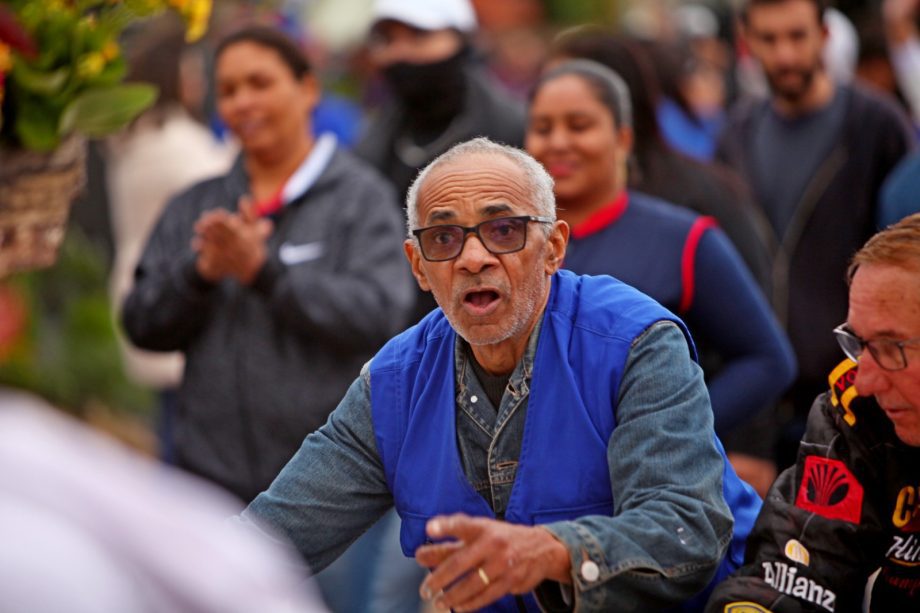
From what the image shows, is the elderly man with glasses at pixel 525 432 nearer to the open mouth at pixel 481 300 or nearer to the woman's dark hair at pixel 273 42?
the open mouth at pixel 481 300

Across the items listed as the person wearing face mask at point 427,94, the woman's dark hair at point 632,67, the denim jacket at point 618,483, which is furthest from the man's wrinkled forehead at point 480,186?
the person wearing face mask at point 427,94

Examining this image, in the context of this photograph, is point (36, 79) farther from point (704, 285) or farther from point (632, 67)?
point (632, 67)

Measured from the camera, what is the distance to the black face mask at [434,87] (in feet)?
21.9

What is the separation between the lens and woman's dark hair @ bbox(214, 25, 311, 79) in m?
5.80

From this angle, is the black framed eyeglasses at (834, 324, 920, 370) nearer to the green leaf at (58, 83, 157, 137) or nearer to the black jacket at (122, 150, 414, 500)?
the green leaf at (58, 83, 157, 137)

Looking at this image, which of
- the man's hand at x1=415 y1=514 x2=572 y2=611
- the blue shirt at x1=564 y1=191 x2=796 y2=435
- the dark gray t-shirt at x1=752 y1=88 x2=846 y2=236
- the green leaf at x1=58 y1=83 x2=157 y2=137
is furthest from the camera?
the dark gray t-shirt at x1=752 y1=88 x2=846 y2=236

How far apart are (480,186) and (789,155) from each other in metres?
3.44

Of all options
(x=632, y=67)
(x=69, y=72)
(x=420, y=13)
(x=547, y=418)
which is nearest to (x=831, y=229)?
(x=632, y=67)

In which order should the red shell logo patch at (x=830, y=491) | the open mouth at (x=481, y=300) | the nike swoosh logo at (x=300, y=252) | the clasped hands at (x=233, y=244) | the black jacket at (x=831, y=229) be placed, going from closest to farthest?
the red shell logo patch at (x=830, y=491), the open mouth at (x=481, y=300), the clasped hands at (x=233, y=244), the nike swoosh logo at (x=300, y=252), the black jacket at (x=831, y=229)

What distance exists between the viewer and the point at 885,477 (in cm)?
328

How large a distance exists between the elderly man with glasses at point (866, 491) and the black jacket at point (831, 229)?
2.71 m

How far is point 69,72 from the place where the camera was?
3582 millimetres

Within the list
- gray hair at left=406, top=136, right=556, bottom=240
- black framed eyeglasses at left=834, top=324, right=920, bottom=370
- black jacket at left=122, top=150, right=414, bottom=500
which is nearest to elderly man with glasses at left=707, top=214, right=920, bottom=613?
black framed eyeglasses at left=834, top=324, right=920, bottom=370

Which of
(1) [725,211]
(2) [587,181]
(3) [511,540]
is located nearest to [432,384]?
(3) [511,540]
